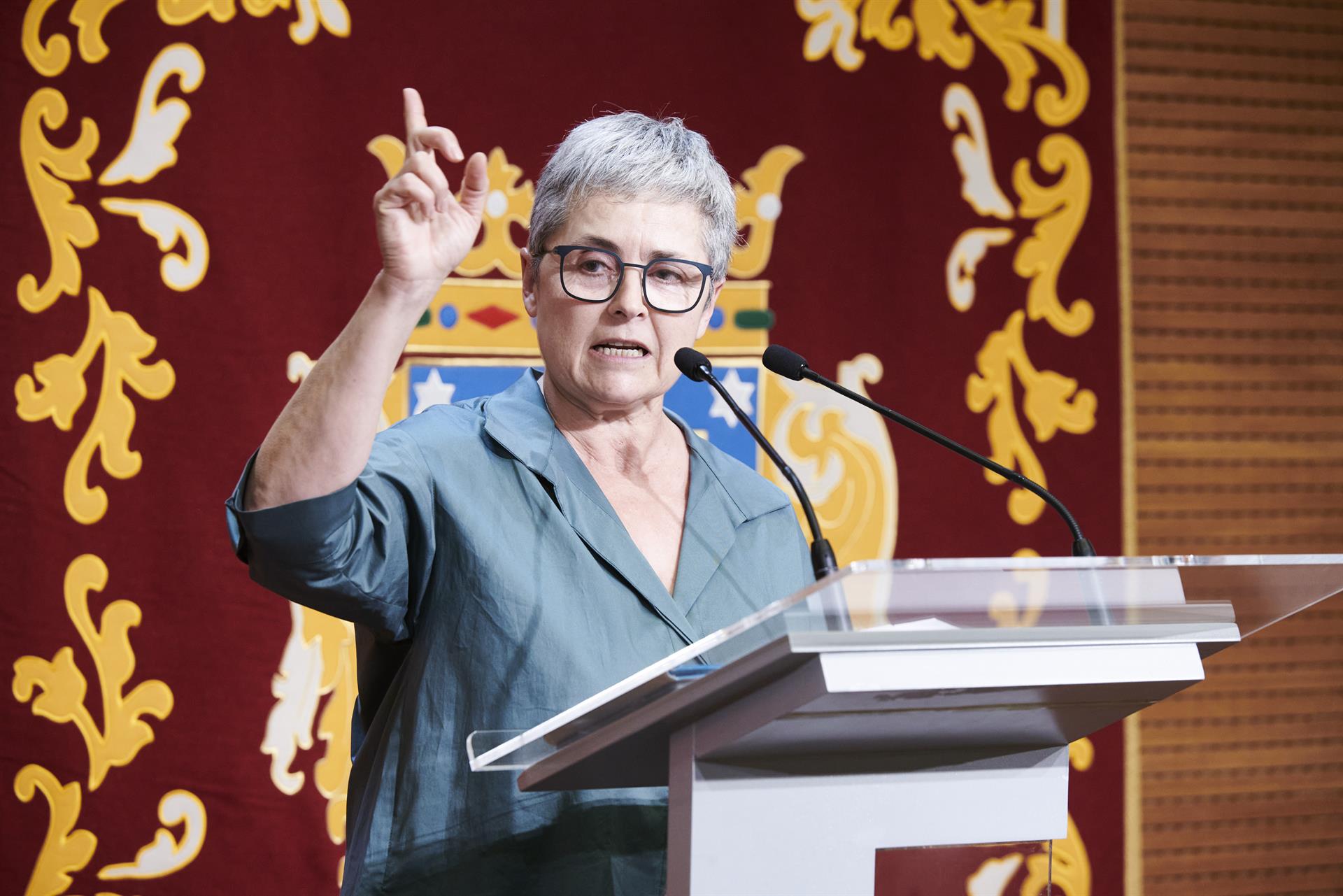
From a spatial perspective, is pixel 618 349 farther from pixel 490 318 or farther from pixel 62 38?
pixel 62 38

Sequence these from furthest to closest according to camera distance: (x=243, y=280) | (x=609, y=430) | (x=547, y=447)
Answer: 1. (x=243, y=280)
2. (x=609, y=430)
3. (x=547, y=447)

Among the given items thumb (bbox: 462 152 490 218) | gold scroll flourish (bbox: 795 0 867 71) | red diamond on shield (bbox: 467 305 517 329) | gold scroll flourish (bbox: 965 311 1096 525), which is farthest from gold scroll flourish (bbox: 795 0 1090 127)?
thumb (bbox: 462 152 490 218)

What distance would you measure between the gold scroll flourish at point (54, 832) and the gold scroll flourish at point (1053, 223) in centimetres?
232

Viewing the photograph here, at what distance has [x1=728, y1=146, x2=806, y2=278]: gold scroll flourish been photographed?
2.82 metres

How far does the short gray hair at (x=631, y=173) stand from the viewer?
1512mm

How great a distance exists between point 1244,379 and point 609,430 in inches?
83.4

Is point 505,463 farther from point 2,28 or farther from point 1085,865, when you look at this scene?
point 1085,865

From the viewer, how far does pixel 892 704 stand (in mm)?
897

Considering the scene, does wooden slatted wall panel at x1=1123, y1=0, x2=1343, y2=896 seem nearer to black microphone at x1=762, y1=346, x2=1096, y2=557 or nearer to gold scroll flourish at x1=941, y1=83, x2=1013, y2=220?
gold scroll flourish at x1=941, y1=83, x2=1013, y2=220

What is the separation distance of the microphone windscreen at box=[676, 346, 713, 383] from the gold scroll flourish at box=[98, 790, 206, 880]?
1.69 meters

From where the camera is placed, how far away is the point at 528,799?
129 cm

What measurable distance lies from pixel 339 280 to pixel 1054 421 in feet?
5.45

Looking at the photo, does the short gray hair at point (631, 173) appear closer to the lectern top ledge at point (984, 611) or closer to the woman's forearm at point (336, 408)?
the woman's forearm at point (336, 408)

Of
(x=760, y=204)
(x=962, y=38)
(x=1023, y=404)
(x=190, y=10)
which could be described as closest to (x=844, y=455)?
(x=1023, y=404)
